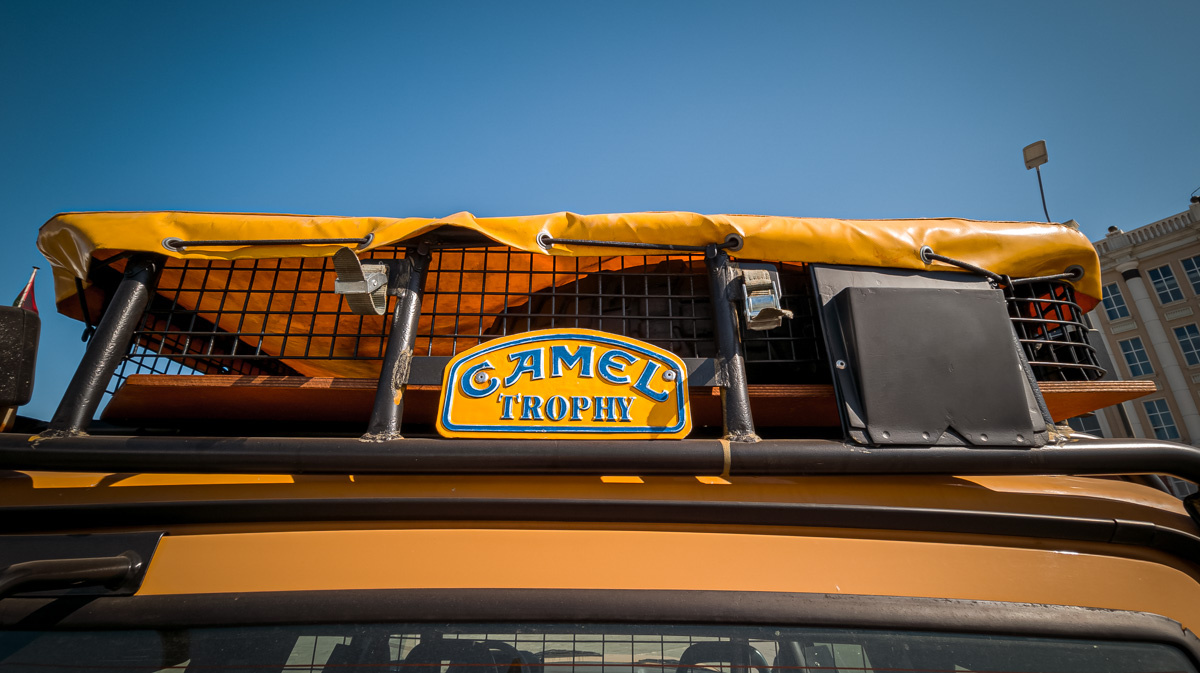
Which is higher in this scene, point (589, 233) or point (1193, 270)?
point (1193, 270)

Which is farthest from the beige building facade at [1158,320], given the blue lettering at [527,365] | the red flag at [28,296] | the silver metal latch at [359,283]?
the red flag at [28,296]

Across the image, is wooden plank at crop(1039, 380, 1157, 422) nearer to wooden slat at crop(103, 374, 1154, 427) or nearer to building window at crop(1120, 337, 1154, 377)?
wooden slat at crop(103, 374, 1154, 427)

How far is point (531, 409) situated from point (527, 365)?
0.18 meters

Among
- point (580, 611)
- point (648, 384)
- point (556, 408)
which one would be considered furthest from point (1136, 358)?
point (580, 611)

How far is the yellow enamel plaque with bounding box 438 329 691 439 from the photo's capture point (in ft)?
6.53

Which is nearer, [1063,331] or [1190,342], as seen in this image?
[1063,331]

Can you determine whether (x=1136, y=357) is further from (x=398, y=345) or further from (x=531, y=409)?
(x=398, y=345)

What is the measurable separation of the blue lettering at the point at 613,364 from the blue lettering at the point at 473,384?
1.32 feet

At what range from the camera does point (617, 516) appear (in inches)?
72.7

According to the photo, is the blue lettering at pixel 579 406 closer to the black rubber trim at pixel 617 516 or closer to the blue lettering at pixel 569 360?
the blue lettering at pixel 569 360

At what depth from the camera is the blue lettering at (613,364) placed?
6.82ft

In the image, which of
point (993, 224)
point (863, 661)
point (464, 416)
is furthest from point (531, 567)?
point (993, 224)

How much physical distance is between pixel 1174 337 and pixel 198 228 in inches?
1137

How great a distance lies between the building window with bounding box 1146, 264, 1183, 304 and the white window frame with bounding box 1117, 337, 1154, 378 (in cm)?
172
